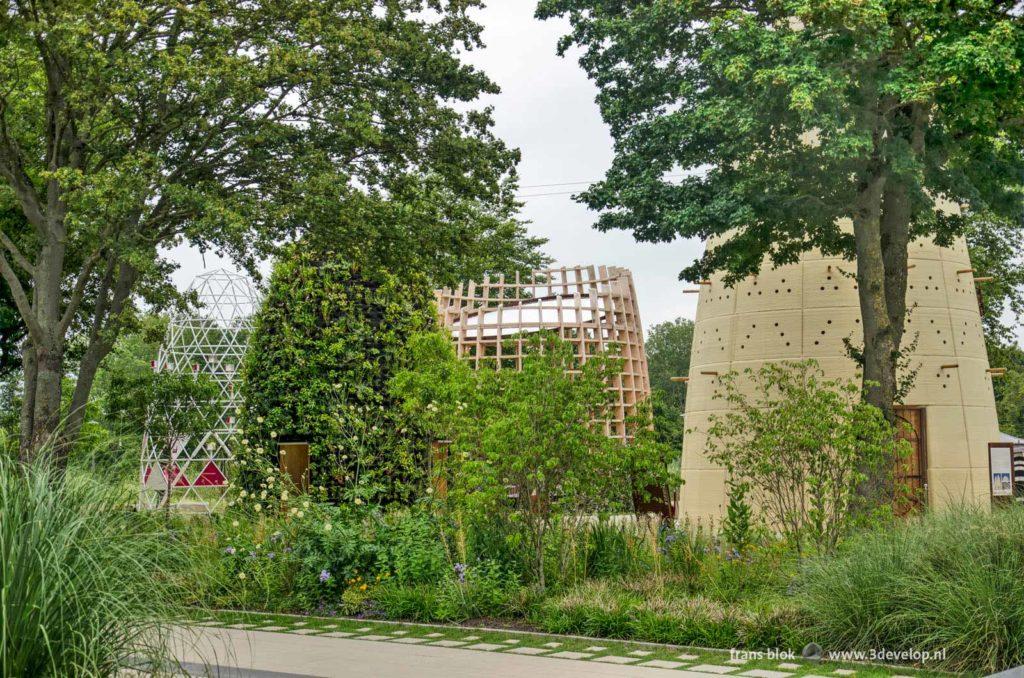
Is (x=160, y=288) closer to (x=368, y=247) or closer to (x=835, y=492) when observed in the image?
(x=368, y=247)

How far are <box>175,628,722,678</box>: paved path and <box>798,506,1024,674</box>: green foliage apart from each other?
4.62ft

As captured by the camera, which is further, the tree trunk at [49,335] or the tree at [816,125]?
the tree trunk at [49,335]

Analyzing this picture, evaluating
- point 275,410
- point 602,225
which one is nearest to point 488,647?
point 275,410

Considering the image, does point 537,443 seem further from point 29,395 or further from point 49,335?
point 29,395

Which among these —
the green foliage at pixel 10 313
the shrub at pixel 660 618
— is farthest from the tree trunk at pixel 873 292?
the green foliage at pixel 10 313

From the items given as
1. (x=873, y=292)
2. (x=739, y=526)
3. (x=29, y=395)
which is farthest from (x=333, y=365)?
(x=873, y=292)

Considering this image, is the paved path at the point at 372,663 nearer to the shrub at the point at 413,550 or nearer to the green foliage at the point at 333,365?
the shrub at the point at 413,550

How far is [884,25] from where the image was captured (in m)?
12.2

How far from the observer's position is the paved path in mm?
7199

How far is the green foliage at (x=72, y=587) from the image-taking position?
453cm

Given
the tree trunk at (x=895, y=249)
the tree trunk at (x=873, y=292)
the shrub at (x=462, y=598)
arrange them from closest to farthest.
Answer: the shrub at (x=462, y=598)
the tree trunk at (x=873, y=292)
the tree trunk at (x=895, y=249)

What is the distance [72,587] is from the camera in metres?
4.54

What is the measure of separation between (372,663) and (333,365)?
675 cm

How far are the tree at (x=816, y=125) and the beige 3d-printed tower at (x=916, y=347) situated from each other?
103 cm
